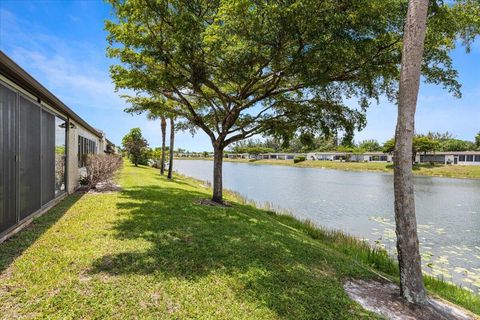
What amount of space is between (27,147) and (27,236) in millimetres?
1829

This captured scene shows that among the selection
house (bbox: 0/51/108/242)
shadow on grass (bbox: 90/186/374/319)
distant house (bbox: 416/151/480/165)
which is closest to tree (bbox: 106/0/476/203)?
house (bbox: 0/51/108/242)

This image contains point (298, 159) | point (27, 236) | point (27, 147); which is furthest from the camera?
point (298, 159)

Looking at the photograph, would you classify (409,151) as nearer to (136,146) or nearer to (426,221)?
(426,221)

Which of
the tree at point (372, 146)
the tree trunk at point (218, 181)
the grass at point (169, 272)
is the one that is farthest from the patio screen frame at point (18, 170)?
the tree at point (372, 146)

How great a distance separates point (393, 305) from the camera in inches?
Answer: 149

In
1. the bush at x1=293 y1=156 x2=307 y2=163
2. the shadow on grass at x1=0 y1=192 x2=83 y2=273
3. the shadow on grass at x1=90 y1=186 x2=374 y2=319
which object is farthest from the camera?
the bush at x1=293 y1=156 x2=307 y2=163

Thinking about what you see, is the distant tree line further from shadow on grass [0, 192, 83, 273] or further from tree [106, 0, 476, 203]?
shadow on grass [0, 192, 83, 273]

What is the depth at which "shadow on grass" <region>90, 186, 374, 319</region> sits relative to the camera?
3570mm

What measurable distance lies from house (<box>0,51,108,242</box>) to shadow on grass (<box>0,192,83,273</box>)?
0.53 feet

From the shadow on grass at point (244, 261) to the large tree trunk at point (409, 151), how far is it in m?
0.98

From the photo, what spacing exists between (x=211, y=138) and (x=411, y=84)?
25.5ft

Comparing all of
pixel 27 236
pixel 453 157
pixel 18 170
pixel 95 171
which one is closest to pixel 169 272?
pixel 27 236

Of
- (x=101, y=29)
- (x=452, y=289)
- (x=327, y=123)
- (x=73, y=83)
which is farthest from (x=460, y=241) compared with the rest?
(x=73, y=83)

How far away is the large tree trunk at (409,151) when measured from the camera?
3.86 metres
